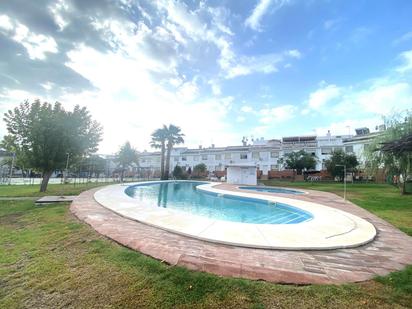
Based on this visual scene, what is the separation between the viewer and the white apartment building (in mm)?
40362

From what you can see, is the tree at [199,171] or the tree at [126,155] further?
the tree at [199,171]

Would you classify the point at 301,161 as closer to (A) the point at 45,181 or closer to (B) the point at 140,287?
(A) the point at 45,181

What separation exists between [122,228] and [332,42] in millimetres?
14294

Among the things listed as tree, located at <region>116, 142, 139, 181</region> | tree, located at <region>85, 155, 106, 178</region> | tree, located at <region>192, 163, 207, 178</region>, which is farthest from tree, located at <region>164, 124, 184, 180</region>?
tree, located at <region>85, 155, 106, 178</region>

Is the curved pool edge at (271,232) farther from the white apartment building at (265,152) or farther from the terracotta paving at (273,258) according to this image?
the white apartment building at (265,152)

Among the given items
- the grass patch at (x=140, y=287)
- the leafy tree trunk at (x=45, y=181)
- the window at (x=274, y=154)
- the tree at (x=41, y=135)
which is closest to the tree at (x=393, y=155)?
the grass patch at (x=140, y=287)

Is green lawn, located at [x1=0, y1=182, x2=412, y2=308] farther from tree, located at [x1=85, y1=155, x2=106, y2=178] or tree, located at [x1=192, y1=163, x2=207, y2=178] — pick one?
tree, located at [x1=192, y1=163, x2=207, y2=178]

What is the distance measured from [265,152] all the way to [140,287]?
4338cm

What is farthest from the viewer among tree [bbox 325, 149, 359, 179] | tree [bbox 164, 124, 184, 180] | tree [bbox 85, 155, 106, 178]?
tree [bbox 164, 124, 184, 180]

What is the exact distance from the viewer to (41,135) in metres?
14.9

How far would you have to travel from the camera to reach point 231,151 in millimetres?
47156

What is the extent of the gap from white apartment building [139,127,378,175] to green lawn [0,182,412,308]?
34216 mm

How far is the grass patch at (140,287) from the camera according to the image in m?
2.80

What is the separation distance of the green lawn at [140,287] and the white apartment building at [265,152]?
112 feet
